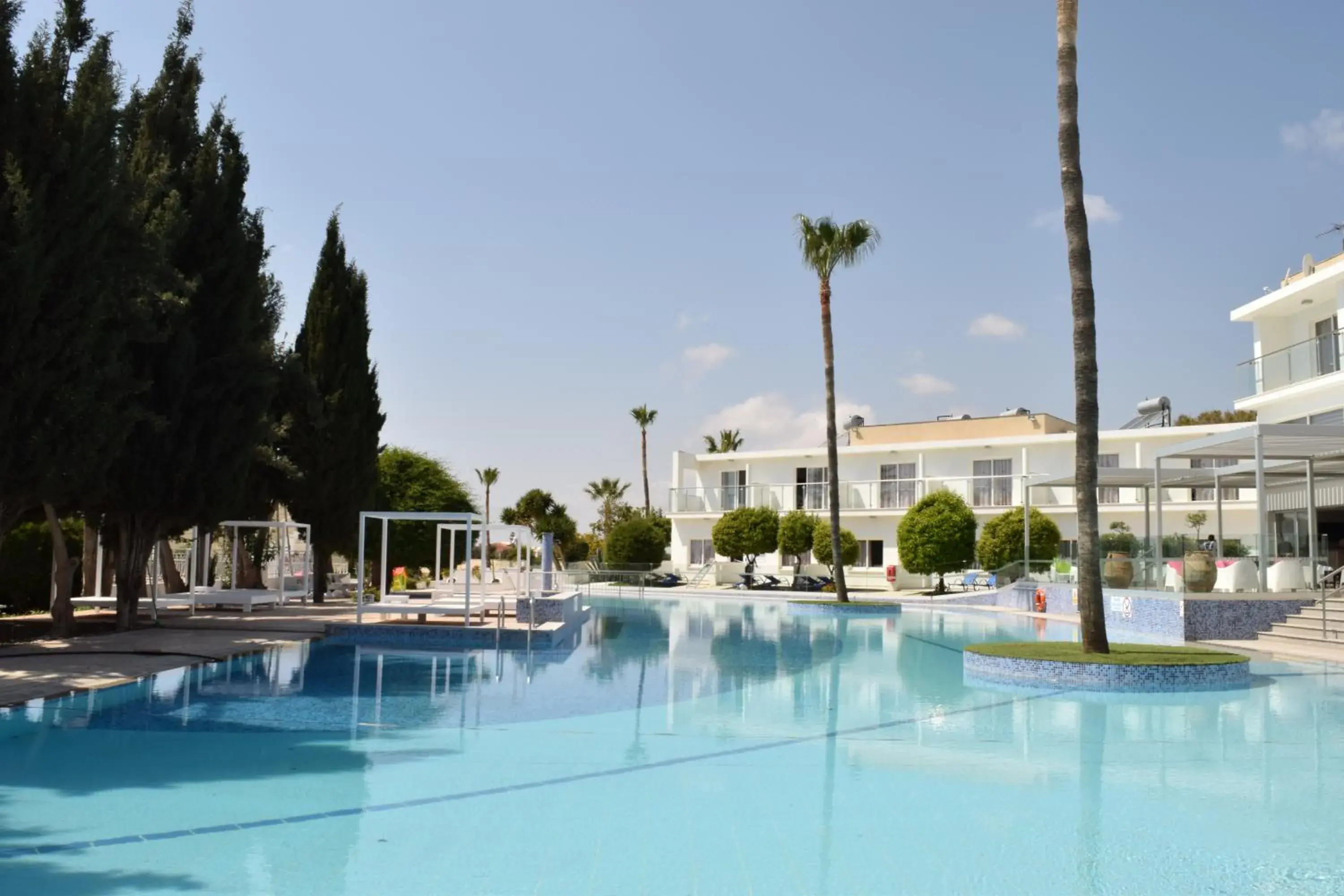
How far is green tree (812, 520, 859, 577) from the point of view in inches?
1628

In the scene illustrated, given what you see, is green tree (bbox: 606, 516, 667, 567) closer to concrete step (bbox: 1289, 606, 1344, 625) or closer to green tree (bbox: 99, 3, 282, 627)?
green tree (bbox: 99, 3, 282, 627)

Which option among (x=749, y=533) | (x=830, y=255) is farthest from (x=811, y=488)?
(x=830, y=255)

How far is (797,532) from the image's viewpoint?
42781 mm

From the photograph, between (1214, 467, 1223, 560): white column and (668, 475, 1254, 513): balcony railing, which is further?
(668, 475, 1254, 513): balcony railing

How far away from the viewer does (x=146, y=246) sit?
14.4 meters

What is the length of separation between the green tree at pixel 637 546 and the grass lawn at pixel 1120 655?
105 ft

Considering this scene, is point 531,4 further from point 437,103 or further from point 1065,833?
point 1065,833

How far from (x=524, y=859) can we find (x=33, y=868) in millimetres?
2558

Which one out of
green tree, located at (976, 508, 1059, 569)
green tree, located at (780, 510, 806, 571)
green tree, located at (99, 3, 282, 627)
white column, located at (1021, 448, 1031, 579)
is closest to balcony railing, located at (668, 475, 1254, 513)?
green tree, located at (780, 510, 806, 571)

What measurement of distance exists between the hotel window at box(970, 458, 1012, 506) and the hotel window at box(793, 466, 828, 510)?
659cm

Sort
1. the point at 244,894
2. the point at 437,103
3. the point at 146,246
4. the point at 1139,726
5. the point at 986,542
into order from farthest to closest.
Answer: the point at 986,542, the point at 437,103, the point at 146,246, the point at 1139,726, the point at 244,894

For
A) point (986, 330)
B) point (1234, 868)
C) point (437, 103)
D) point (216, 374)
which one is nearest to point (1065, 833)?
point (1234, 868)

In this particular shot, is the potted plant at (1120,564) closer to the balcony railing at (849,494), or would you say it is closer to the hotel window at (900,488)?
the balcony railing at (849,494)

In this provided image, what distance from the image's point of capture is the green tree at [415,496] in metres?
35.8
